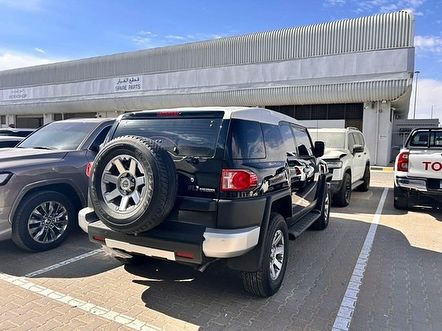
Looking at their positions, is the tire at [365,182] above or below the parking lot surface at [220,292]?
above

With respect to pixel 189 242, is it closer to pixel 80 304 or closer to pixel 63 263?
pixel 80 304

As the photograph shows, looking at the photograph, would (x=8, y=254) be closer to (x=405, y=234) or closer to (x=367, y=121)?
(x=405, y=234)

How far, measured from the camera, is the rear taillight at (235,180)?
119 inches

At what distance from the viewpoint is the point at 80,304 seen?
132 inches

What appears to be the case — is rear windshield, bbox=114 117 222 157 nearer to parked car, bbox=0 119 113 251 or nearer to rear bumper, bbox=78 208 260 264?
rear bumper, bbox=78 208 260 264

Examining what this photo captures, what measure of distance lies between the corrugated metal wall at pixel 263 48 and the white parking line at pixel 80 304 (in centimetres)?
1748

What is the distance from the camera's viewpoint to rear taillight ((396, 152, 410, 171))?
23.7 feet

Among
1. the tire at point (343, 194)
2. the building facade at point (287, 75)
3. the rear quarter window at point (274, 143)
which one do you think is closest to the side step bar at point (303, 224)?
the rear quarter window at point (274, 143)

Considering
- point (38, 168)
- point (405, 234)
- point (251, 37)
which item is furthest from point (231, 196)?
point (251, 37)

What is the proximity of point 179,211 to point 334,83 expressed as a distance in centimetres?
1656

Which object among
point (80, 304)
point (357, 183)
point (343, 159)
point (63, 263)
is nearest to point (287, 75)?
point (357, 183)

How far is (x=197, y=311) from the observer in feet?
10.7

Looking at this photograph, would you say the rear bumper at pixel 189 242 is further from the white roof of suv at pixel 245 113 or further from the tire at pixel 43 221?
the tire at pixel 43 221

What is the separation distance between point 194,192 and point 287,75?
17.2 metres
